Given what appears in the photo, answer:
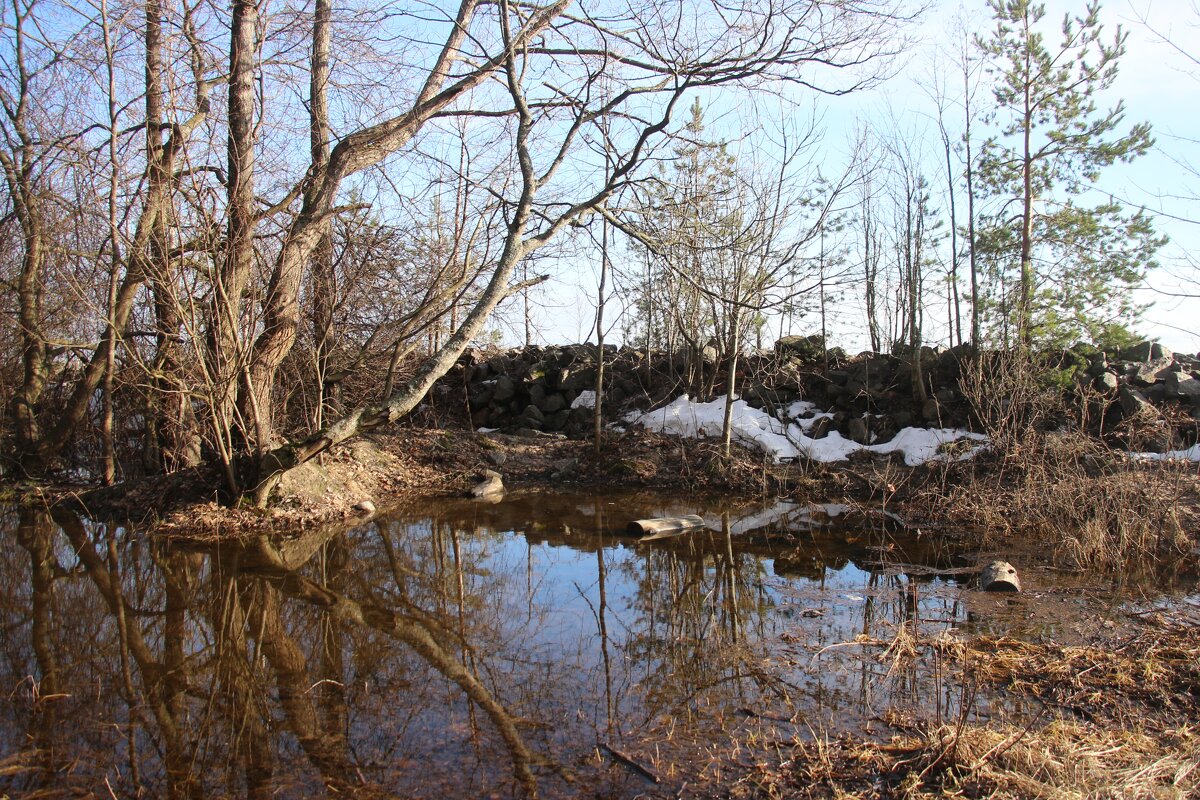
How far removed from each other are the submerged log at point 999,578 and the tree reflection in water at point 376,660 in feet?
3.22

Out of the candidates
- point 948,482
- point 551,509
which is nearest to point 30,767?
point 551,509

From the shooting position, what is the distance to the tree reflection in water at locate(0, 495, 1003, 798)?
12.9 ft

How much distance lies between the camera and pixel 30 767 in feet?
12.5

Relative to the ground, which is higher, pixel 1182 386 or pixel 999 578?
pixel 1182 386

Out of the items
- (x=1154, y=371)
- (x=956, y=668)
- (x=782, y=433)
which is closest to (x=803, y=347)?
(x=782, y=433)

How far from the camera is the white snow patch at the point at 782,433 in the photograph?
1343cm

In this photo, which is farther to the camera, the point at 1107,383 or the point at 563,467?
the point at 563,467

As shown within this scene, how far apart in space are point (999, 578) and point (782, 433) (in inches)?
311

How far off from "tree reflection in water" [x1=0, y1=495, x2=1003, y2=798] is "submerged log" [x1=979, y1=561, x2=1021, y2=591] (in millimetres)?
983

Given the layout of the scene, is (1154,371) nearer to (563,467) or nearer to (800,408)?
(800,408)

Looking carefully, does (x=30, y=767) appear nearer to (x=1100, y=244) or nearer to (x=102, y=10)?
(x=102, y=10)

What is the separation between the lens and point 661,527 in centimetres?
998

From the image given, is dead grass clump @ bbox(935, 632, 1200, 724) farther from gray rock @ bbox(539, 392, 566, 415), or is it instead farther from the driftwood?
gray rock @ bbox(539, 392, 566, 415)

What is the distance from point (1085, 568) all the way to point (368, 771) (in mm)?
7415
